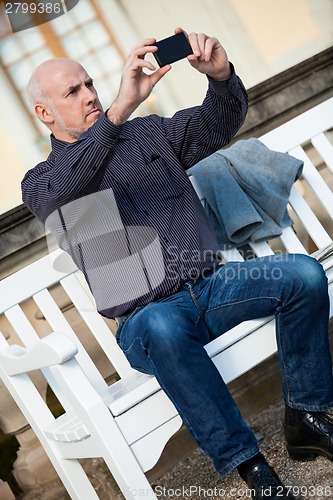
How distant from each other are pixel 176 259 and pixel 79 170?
32 centimetres

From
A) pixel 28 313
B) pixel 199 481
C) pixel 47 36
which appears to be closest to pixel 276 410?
pixel 199 481

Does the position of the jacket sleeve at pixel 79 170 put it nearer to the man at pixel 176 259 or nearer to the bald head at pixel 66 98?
the man at pixel 176 259

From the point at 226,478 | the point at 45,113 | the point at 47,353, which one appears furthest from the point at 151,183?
the point at 226,478

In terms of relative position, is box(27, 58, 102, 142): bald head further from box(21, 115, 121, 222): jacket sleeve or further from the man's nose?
box(21, 115, 121, 222): jacket sleeve

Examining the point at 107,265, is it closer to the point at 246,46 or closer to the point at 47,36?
the point at 47,36

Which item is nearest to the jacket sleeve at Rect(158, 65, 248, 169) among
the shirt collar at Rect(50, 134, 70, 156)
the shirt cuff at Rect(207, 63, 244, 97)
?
the shirt cuff at Rect(207, 63, 244, 97)

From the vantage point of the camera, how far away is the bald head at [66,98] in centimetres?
195

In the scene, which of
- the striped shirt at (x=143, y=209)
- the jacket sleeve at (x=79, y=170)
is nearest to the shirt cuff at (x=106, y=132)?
the jacket sleeve at (x=79, y=170)

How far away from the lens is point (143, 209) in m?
1.91

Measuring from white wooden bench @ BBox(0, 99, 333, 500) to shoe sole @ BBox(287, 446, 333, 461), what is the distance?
0.25 metres

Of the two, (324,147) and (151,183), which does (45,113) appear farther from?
(324,147)

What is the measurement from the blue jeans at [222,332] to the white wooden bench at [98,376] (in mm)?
68

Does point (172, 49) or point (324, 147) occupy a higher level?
point (172, 49)

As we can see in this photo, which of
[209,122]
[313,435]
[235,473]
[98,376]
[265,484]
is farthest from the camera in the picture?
[235,473]
